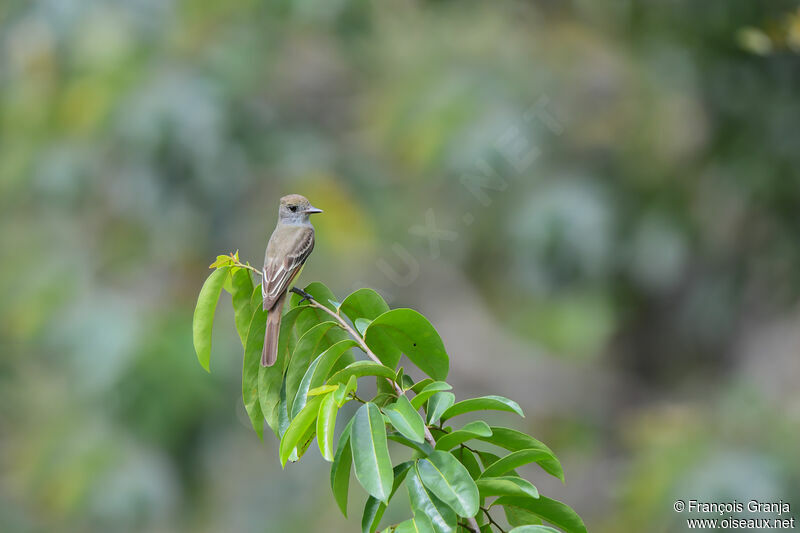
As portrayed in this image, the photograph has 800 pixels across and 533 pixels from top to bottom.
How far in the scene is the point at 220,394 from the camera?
508 centimetres

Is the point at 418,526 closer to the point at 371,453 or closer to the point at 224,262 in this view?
the point at 371,453

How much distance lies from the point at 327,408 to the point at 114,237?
15.9 ft

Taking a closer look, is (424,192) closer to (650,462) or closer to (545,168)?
(545,168)

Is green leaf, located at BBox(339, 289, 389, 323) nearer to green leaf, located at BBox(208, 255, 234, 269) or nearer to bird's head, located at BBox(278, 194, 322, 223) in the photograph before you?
green leaf, located at BBox(208, 255, 234, 269)

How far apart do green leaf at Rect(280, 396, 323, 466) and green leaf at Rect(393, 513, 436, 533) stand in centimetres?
14

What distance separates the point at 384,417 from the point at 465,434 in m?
0.09

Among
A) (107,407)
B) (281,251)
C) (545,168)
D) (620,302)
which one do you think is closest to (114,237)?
(107,407)

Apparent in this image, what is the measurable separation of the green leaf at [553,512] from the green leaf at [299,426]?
0.22m

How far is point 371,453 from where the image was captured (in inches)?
36.2

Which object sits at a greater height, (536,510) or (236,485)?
(236,485)

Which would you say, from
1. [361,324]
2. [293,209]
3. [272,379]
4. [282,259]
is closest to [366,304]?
[361,324]

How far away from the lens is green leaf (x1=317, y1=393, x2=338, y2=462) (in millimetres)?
926

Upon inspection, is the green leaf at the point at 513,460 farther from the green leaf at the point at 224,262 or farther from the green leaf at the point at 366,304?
the green leaf at the point at 224,262

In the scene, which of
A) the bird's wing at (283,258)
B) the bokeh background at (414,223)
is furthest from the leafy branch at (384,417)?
the bokeh background at (414,223)
